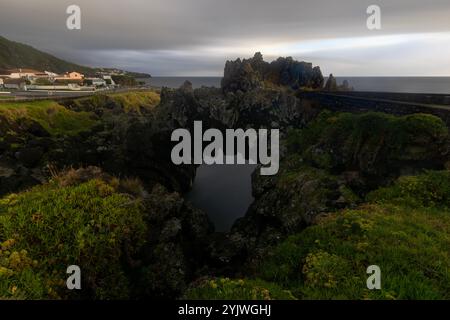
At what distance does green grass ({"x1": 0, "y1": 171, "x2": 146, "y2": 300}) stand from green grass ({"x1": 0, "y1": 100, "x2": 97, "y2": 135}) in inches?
1762

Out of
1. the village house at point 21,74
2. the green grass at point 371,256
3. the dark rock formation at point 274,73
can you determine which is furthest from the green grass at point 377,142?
the village house at point 21,74

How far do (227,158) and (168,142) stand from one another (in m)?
20.0

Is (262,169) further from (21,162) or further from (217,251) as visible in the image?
(21,162)

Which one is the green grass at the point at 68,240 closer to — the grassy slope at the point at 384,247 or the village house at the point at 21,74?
the grassy slope at the point at 384,247

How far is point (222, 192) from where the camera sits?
4769 cm

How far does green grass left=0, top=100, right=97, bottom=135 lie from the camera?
167 feet

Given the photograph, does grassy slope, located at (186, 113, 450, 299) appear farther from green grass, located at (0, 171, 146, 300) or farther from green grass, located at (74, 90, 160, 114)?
green grass, located at (74, 90, 160, 114)

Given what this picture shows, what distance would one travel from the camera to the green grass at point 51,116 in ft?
167

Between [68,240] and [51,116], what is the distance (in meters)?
56.0

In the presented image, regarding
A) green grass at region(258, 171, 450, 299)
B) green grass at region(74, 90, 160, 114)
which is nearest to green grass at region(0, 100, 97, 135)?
green grass at region(74, 90, 160, 114)

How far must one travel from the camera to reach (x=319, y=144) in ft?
89.8

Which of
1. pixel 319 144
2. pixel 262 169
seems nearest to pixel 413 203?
pixel 319 144

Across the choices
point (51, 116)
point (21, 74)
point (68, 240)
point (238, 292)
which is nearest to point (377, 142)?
point (238, 292)

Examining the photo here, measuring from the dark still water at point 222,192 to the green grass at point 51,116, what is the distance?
926 inches
